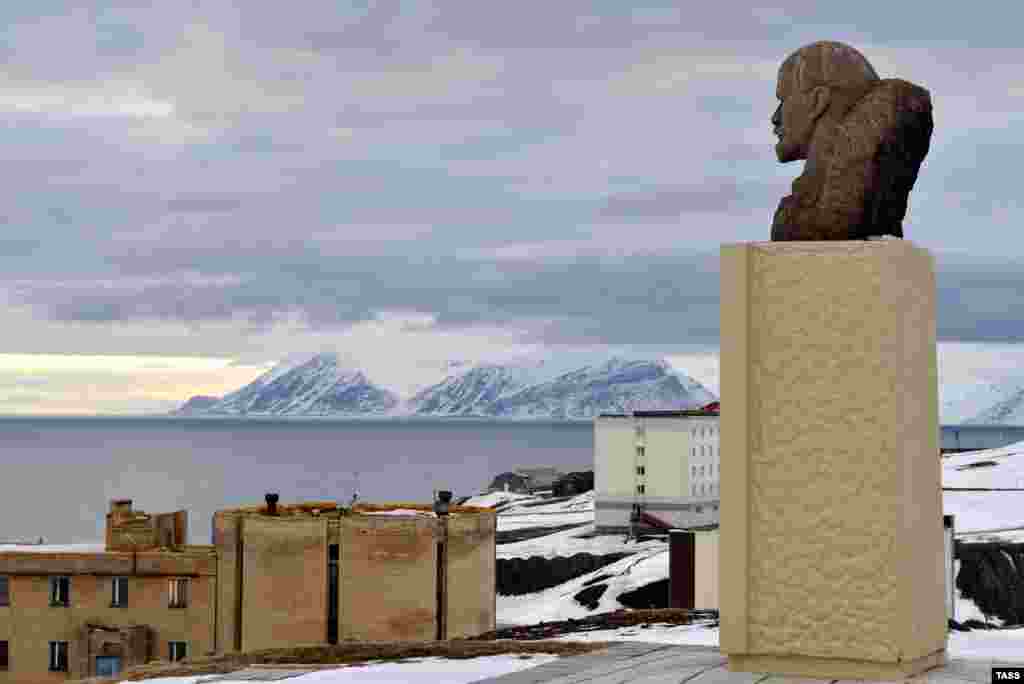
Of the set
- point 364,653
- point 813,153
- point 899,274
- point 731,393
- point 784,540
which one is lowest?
point 364,653

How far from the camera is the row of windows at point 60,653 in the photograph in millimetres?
64125

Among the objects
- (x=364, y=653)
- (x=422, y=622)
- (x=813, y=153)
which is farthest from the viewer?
(x=422, y=622)

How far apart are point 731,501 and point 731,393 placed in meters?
0.99

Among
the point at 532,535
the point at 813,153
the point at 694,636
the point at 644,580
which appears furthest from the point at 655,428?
the point at 813,153

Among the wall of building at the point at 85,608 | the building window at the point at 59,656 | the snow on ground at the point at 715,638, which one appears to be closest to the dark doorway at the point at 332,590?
the wall of building at the point at 85,608

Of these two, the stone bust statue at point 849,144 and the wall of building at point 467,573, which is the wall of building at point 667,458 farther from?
the stone bust statue at point 849,144

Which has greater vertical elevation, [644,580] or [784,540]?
[784,540]

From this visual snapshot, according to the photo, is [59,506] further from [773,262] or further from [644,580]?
[773,262]

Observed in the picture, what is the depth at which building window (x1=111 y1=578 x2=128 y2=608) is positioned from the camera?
64.7m

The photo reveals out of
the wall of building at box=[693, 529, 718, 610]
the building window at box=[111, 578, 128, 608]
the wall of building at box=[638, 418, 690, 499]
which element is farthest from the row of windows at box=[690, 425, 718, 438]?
the building window at box=[111, 578, 128, 608]

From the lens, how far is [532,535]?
129 m

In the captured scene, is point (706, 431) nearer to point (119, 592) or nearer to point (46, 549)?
point (46, 549)

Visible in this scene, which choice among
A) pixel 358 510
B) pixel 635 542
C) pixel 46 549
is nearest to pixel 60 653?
pixel 46 549

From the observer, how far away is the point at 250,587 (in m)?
62.0
